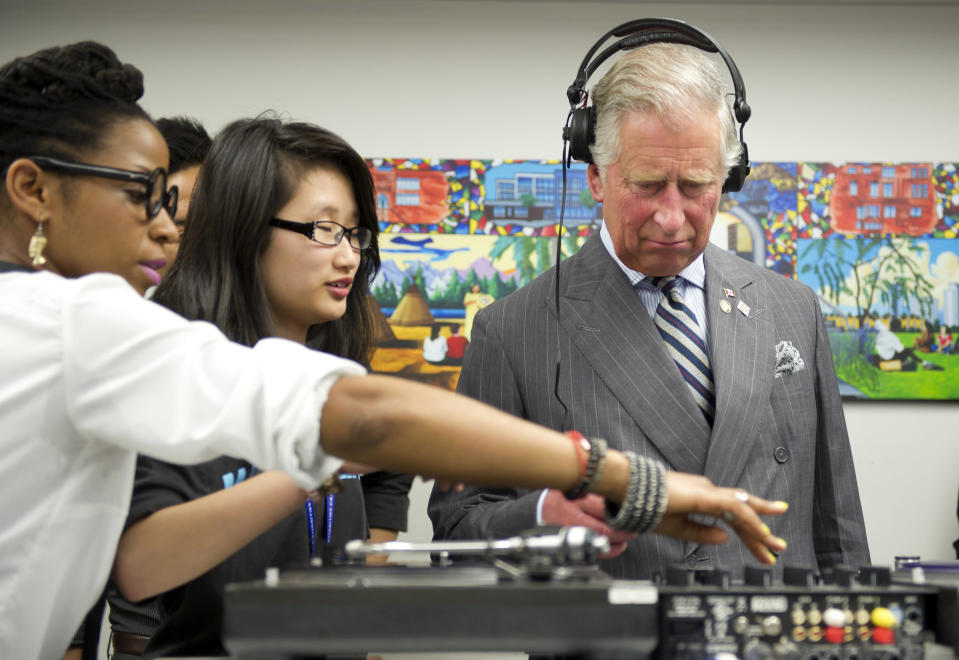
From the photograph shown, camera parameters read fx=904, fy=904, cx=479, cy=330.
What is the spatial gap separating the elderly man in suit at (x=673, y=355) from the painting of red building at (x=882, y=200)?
237 centimetres

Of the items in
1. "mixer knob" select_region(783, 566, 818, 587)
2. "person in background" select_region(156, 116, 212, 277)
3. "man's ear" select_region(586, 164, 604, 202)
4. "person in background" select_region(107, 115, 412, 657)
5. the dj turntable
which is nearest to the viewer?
the dj turntable

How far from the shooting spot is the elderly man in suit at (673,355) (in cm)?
165

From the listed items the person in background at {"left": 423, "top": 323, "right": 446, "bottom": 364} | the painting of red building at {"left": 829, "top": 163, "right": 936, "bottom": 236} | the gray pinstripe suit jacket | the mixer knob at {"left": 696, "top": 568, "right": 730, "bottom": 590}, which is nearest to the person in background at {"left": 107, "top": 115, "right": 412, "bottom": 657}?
the gray pinstripe suit jacket

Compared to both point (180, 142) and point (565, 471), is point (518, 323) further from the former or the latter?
point (180, 142)

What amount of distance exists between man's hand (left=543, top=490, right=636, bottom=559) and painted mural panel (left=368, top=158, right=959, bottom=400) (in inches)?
102

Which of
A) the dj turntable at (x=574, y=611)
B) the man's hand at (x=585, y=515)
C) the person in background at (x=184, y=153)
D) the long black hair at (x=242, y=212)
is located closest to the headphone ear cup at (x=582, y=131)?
the long black hair at (x=242, y=212)

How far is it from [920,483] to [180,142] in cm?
334

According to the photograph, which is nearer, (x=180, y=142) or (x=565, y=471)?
(x=565, y=471)

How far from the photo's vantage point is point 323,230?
5.99 feet

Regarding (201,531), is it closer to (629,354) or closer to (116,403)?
(116,403)

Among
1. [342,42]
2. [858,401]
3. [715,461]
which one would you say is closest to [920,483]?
[858,401]

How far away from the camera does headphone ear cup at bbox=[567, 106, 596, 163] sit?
1.83 m

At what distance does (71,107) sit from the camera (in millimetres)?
1238

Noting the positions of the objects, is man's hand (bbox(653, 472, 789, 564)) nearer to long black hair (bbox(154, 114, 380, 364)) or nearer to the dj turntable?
the dj turntable
